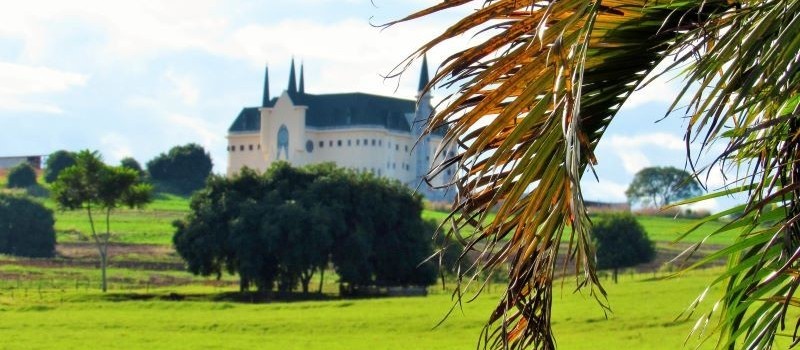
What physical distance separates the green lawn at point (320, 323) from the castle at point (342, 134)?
380 feet

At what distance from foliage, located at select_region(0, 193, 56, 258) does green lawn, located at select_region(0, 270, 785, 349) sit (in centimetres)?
3797

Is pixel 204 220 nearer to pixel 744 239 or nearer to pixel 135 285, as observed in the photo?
pixel 135 285

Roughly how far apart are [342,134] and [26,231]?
268 feet

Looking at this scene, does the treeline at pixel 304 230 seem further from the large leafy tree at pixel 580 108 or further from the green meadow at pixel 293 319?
the large leafy tree at pixel 580 108

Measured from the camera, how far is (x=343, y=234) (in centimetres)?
5803

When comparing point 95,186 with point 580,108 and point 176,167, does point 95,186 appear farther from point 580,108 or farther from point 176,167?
point 176,167

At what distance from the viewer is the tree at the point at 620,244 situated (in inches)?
2950

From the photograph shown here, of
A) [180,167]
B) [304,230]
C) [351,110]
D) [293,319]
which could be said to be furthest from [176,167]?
[293,319]

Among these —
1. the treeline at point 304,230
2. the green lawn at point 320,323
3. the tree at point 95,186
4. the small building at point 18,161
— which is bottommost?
the green lawn at point 320,323

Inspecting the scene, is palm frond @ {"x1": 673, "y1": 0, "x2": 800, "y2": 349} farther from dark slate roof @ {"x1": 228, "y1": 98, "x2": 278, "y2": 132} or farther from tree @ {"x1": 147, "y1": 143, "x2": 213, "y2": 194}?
dark slate roof @ {"x1": 228, "y1": 98, "x2": 278, "y2": 132}

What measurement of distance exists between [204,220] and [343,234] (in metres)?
5.80

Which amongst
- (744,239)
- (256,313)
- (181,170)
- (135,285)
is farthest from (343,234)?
(181,170)

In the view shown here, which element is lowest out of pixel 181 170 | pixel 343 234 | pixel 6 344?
pixel 6 344

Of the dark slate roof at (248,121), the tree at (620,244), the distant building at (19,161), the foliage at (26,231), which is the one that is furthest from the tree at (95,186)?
the dark slate roof at (248,121)
